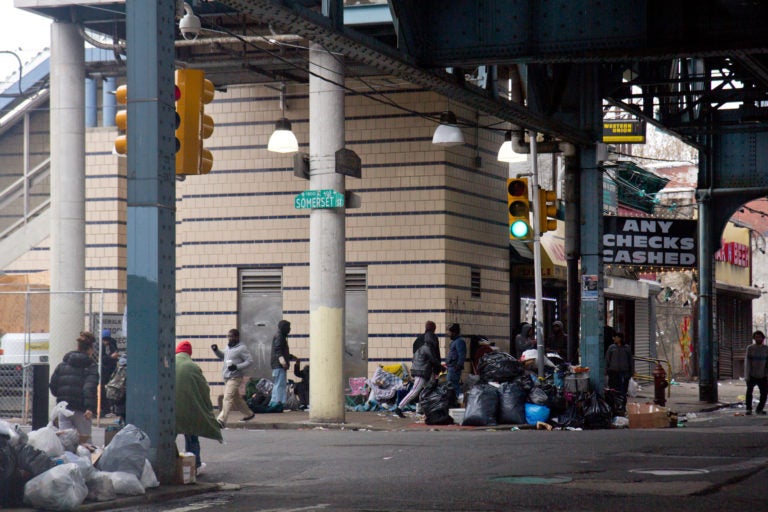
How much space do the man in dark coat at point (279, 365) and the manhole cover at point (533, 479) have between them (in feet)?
39.3

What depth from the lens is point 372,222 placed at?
26.9 m

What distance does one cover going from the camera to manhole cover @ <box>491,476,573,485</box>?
12.4 m

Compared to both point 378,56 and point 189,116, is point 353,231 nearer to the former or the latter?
point 378,56

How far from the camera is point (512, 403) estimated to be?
21.3 meters

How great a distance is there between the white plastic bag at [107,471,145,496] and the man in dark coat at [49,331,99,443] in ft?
16.5

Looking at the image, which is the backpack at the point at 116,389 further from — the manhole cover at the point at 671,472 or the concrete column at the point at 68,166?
the concrete column at the point at 68,166

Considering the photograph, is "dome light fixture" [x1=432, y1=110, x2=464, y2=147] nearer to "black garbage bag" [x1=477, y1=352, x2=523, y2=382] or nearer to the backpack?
"black garbage bag" [x1=477, y1=352, x2=523, y2=382]

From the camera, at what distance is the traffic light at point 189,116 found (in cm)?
1292

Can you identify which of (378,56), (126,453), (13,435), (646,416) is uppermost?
(378,56)

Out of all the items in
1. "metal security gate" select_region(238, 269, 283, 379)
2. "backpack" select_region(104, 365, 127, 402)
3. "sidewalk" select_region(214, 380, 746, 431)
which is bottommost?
"sidewalk" select_region(214, 380, 746, 431)

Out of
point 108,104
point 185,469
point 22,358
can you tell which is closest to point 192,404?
point 185,469

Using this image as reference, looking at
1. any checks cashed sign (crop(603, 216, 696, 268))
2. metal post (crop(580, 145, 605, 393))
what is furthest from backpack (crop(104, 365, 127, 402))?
any checks cashed sign (crop(603, 216, 696, 268))

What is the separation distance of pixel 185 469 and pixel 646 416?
456 inches

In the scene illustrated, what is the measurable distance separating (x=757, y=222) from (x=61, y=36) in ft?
166
